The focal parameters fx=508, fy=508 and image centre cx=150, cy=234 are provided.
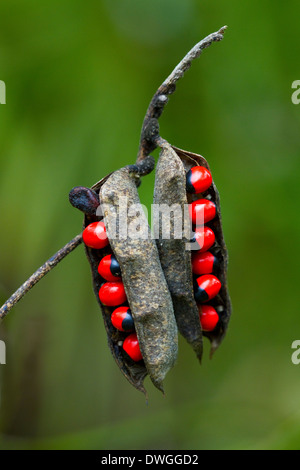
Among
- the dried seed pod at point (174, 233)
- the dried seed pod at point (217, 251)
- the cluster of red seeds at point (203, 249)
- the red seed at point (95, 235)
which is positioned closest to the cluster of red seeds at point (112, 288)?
the red seed at point (95, 235)

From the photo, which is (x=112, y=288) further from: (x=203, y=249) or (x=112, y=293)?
(x=203, y=249)

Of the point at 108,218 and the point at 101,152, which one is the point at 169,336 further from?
the point at 101,152

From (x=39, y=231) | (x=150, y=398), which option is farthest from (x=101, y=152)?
(x=150, y=398)

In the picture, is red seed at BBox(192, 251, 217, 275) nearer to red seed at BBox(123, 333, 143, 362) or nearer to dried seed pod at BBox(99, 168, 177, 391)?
dried seed pod at BBox(99, 168, 177, 391)

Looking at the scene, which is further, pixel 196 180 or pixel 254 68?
pixel 254 68

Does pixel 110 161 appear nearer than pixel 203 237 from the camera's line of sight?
No

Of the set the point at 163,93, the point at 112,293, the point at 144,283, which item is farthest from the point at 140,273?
the point at 163,93
